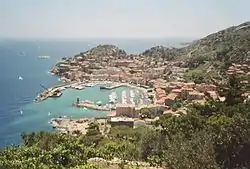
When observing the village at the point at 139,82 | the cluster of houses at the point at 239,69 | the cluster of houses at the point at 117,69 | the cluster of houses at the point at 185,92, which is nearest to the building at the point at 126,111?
the village at the point at 139,82

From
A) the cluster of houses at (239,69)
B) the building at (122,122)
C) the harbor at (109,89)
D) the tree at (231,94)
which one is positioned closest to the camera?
the tree at (231,94)

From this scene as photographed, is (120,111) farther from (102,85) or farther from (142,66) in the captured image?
(142,66)

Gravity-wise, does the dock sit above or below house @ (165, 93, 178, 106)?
below

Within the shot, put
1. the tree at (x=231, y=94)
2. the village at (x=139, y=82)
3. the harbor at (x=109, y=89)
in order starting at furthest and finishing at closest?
1. the harbor at (x=109, y=89)
2. the village at (x=139, y=82)
3. the tree at (x=231, y=94)

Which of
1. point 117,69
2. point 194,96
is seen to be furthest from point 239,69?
point 117,69

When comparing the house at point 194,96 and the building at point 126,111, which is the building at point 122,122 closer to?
the building at point 126,111

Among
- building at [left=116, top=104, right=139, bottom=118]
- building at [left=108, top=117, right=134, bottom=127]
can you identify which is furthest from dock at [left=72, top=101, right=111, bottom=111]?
building at [left=108, top=117, right=134, bottom=127]

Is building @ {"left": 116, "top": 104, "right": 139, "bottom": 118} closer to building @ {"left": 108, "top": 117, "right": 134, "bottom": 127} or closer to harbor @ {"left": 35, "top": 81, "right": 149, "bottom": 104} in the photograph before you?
building @ {"left": 108, "top": 117, "right": 134, "bottom": 127}

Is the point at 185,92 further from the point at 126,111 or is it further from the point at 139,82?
the point at 139,82

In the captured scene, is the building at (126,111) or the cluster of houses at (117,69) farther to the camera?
the cluster of houses at (117,69)
